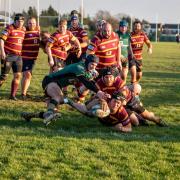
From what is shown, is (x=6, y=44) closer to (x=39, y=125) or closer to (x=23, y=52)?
(x=23, y=52)

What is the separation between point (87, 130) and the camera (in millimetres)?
7879

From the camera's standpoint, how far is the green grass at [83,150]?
5.55 metres

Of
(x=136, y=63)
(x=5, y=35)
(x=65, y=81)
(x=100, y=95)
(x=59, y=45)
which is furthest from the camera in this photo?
(x=136, y=63)

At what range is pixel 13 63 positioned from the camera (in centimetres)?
1094

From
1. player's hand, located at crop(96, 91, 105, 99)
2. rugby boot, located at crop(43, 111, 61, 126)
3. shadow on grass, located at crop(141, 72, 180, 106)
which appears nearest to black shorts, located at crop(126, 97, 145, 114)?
player's hand, located at crop(96, 91, 105, 99)

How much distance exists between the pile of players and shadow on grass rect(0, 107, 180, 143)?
16 cm

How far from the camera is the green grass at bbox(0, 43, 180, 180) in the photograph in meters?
5.55

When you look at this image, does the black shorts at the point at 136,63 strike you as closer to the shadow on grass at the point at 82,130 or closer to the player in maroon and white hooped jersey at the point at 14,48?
the player in maroon and white hooped jersey at the point at 14,48

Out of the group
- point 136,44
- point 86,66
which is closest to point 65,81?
point 86,66

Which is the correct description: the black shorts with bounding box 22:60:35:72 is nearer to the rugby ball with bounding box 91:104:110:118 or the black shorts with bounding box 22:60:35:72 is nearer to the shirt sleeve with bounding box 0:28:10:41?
the shirt sleeve with bounding box 0:28:10:41

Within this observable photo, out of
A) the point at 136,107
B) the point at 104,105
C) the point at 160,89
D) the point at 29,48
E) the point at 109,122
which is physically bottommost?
the point at 160,89

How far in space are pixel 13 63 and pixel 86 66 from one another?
3531mm

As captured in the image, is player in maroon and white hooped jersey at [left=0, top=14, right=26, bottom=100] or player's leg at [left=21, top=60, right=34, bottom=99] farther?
player's leg at [left=21, top=60, right=34, bottom=99]

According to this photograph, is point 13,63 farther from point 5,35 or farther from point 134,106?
point 134,106
